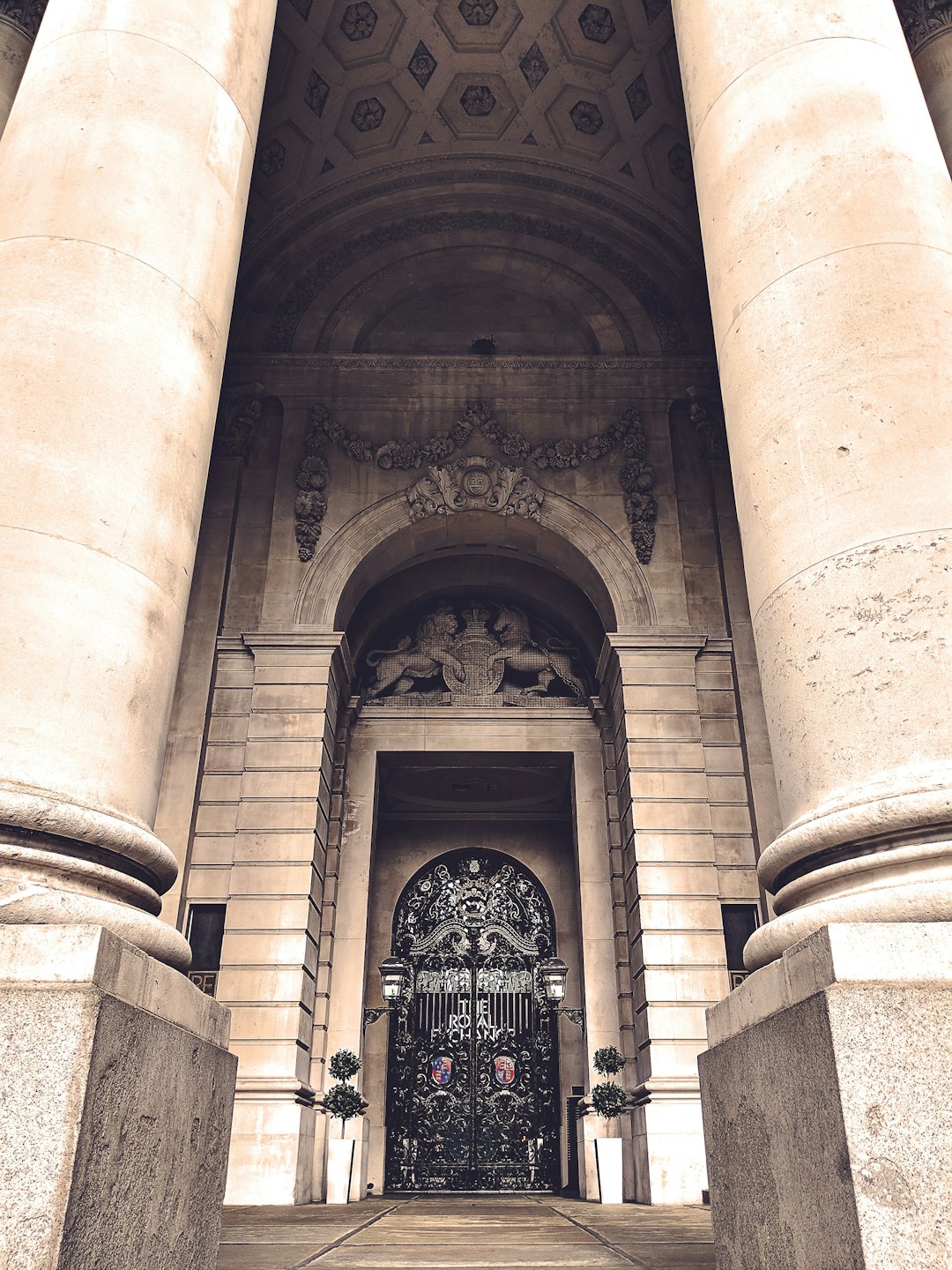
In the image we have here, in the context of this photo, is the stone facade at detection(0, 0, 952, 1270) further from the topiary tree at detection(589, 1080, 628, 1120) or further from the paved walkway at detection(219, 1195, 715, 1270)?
the paved walkway at detection(219, 1195, 715, 1270)

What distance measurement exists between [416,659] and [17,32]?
35.9ft

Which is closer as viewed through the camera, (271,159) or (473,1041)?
(473,1041)

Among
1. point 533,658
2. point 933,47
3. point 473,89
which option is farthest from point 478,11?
point 533,658

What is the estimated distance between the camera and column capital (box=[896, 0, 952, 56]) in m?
10.9

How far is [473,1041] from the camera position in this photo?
18.1m

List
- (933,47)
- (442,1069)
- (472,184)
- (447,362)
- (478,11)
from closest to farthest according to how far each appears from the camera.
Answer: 1. (933,47)
2. (478,11)
3. (442,1069)
4. (447,362)
5. (472,184)

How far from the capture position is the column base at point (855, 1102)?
290cm

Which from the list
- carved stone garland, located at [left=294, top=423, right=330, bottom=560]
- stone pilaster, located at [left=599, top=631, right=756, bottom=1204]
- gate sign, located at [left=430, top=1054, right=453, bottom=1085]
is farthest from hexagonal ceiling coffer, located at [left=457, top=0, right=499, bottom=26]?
gate sign, located at [left=430, top=1054, right=453, bottom=1085]

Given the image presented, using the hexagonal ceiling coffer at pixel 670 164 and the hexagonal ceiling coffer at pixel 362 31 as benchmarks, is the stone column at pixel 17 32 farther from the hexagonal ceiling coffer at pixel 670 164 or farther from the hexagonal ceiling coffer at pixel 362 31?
the hexagonal ceiling coffer at pixel 670 164

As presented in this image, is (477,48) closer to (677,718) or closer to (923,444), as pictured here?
(677,718)

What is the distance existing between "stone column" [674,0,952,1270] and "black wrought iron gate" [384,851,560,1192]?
14.3 meters

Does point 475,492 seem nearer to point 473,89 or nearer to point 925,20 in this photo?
point 473,89

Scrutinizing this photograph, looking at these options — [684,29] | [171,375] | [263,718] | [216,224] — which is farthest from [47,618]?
[263,718]

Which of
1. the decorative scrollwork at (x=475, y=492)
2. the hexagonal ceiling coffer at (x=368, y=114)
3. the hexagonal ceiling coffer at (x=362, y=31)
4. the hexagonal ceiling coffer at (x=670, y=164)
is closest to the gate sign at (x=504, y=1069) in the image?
the decorative scrollwork at (x=475, y=492)
